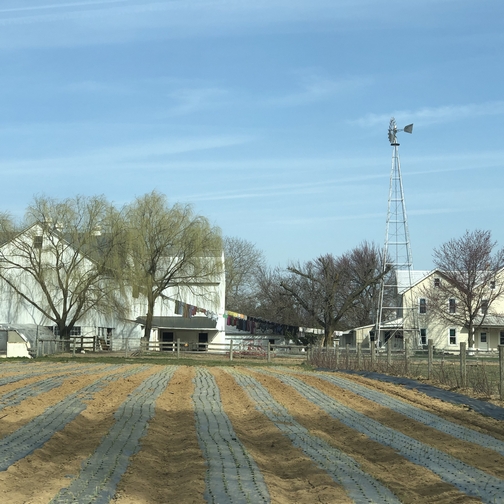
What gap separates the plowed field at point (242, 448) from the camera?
23.3 ft

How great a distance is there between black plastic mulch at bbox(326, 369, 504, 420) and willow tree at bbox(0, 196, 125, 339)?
76.8 ft

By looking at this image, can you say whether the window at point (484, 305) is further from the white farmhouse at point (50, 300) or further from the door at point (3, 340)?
the door at point (3, 340)

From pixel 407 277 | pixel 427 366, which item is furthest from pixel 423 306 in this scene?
pixel 427 366

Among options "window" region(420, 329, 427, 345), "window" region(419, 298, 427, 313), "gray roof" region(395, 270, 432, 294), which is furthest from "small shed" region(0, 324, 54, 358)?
"gray roof" region(395, 270, 432, 294)

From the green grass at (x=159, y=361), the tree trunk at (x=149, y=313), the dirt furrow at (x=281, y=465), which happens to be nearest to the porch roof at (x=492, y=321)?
the green grass at (x=159, y=361)

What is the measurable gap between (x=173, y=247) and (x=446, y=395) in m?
32.2

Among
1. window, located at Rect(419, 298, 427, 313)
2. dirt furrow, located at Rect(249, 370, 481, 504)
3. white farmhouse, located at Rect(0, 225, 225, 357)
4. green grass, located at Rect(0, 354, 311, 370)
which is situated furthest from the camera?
window, located at Rect(419, 298, 427, 313)

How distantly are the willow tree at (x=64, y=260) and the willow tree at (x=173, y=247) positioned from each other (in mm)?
2063

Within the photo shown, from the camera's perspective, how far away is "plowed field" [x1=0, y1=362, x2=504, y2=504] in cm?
710

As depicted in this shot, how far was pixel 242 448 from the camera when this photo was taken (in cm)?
969

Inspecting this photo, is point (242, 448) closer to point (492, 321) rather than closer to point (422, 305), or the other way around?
point (492, 321)

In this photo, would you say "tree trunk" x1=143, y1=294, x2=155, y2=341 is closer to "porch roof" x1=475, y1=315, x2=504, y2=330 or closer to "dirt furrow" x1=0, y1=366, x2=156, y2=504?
"porch roof" x1=475, y1=315, x2=504, y2=330

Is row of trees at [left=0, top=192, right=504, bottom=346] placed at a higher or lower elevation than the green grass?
higher

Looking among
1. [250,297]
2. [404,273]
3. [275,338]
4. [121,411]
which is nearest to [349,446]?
[121,411]
